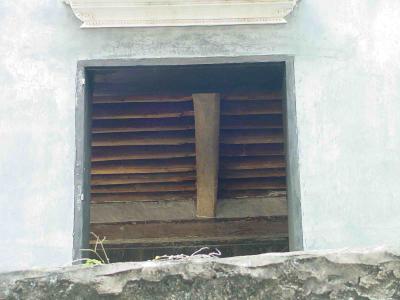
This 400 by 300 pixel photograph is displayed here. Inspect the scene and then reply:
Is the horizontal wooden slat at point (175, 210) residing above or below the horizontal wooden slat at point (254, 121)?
below

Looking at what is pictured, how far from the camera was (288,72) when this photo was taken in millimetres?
5738

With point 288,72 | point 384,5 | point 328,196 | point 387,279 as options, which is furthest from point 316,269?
point 384,5

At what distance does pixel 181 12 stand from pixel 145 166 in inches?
128

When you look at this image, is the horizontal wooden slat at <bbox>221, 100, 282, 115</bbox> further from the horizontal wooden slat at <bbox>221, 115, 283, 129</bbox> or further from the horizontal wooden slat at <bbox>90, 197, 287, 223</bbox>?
the horizontal wooden slat at <bbox>90, 197, 287, 223</bbox>

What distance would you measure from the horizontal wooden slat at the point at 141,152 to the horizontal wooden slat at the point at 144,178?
394 millimetres

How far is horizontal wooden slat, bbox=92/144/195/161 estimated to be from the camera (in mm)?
8617

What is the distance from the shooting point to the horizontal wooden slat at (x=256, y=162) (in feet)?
29.0

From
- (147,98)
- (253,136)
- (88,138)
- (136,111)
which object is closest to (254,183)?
(253,136)

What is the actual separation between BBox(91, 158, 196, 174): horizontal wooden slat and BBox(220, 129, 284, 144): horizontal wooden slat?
47 cm

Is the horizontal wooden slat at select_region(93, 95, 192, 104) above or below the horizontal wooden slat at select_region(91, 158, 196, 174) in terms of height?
above

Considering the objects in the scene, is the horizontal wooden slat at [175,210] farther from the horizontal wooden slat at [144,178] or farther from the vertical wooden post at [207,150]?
the horizontal wooden slat at [144,178]

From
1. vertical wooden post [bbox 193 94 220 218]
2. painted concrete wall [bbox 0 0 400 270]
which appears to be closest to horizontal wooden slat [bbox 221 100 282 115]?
vertical wooden post [bbox 193 94 220 218]

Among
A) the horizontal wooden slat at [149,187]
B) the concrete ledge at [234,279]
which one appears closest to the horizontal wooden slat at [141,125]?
the horizontal wooden slat at [149,187]

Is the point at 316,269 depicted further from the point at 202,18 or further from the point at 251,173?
the point at 251,173
